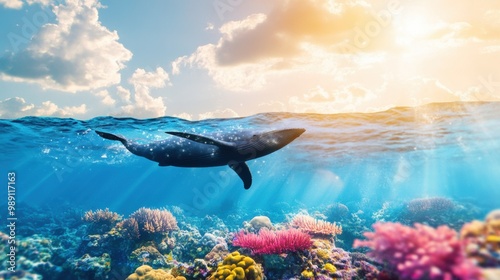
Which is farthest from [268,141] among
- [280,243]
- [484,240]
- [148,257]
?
[148,257]

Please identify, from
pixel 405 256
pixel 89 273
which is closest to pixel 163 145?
pixel 89 273

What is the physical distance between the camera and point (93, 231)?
13023mm

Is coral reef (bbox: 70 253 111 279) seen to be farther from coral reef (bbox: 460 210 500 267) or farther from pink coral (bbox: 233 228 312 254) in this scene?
coral reef (bbox: 460 210 500 267)

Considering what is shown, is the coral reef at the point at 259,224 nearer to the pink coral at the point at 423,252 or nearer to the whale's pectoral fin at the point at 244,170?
the whale's pectoral fin at the point at 244,170

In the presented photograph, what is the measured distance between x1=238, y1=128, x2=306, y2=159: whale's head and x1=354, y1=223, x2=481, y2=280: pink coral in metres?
2.64

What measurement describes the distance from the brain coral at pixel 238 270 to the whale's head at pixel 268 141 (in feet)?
7.79

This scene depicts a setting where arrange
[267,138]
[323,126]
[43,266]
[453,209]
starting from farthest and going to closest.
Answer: [323,126]
[453,209]
[43,266]
[267,138]

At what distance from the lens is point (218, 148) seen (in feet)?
21.4

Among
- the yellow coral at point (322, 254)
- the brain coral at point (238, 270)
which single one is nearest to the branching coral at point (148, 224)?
the brain coral at point (238, 270)

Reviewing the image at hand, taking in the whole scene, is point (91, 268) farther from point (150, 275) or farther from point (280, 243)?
point (280, 243)

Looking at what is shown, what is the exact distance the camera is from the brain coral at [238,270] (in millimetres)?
5258

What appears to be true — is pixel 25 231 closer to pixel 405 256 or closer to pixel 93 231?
pixel 93 231

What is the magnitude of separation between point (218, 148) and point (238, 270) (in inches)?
110

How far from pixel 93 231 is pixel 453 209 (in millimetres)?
21780
